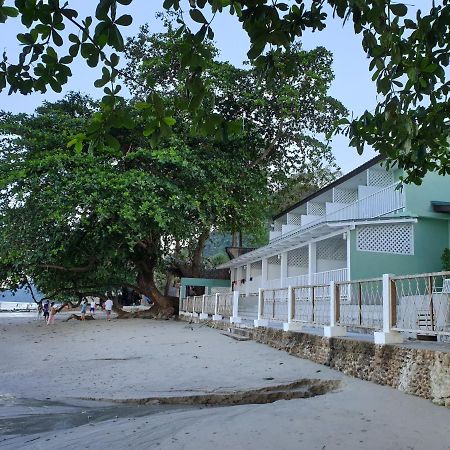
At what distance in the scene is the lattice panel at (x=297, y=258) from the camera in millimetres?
22219

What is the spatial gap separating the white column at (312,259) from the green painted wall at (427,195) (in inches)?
150

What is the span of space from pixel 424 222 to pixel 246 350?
27.0ft

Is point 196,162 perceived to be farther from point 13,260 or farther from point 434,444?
point 434,444

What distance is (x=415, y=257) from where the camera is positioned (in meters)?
16.0

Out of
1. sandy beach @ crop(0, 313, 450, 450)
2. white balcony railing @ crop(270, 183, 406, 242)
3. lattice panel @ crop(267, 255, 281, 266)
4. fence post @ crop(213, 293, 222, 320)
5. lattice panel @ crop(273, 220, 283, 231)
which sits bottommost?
sandy beach @ crop(0, 313, 450, 450)

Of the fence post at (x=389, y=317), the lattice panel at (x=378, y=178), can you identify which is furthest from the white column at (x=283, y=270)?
the fence post at (x=389, y=317)

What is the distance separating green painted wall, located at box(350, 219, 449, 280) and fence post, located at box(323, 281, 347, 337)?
632cm

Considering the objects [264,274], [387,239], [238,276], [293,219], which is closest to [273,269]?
[264,274]

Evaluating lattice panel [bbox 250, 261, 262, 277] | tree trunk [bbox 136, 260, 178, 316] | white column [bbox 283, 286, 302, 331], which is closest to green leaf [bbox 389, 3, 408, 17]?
white column [bbox 283, 286, 302, 331]

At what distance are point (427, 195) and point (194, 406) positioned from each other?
40.9 feet

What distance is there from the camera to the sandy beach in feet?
15.9

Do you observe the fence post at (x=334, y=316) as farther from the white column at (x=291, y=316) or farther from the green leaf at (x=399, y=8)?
the green leaf at (x=399, y=8)

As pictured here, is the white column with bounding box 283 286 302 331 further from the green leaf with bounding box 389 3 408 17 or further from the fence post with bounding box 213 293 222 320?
the green leaf with bounding box 389 3 408 17

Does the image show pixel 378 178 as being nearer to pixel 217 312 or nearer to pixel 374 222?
pixel 374 222
